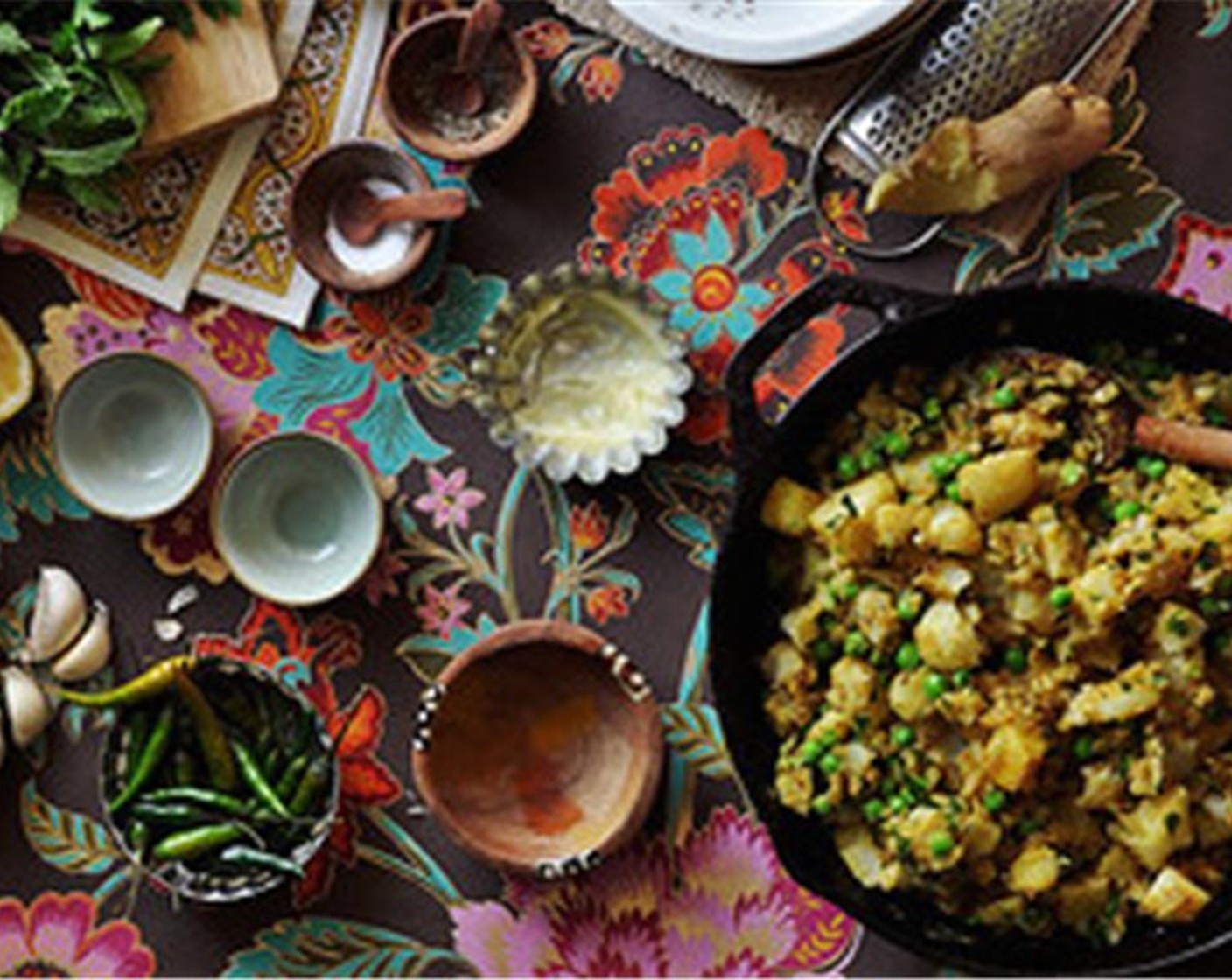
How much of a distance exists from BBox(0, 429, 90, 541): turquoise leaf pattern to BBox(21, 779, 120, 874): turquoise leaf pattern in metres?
0.46

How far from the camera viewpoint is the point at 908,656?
2572 millimetres

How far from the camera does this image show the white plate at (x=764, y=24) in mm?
2693

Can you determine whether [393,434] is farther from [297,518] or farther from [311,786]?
[311,786]

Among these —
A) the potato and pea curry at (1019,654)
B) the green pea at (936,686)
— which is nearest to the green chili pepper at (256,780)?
the potato and pea curry at (1019,654)

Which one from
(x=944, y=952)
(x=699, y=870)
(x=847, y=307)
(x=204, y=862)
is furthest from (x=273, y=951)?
(x=847, y=307)

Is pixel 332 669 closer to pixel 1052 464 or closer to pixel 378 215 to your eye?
pixel 378 215

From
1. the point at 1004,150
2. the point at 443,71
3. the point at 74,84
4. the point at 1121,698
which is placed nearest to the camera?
the point at 1121,698

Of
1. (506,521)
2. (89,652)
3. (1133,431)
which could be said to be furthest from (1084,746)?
(89,652)

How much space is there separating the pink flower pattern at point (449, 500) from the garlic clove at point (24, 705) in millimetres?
701

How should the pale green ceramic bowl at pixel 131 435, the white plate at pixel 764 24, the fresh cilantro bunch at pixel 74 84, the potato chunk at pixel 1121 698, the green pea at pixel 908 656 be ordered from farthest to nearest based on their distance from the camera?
the pale green ceramic bowl at pixel 131 435, the fresh cilantro bunch at pixel 74 84, the white plate at pixel 764 24, the green pea at pixel 908 656, the potato chunk at pixel 1121 698

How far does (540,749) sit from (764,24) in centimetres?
121

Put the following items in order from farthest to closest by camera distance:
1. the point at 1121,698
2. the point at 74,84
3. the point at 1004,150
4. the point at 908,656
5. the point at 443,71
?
the point at 443,71 < the point at 74,84 < the point at 1004,150 < the point at 908,656 < the point at 1121,698

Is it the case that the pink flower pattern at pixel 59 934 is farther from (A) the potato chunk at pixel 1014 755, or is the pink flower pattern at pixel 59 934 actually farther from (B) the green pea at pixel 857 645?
(A) the potato chunk at pixel 1014 755

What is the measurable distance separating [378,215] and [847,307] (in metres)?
0.77
